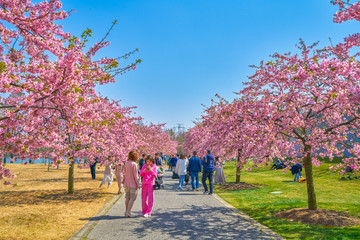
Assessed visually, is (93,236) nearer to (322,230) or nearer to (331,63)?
(322,230)

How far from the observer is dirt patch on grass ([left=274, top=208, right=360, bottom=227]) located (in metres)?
7.63

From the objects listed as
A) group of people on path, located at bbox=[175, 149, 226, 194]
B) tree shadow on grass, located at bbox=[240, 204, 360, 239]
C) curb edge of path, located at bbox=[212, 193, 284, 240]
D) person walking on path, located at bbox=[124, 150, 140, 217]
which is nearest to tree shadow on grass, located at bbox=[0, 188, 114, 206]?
person walking on path, located at bbox=[124, 150, 140, 217]

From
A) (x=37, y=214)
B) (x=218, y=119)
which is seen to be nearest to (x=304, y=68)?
(x=218, y=119)

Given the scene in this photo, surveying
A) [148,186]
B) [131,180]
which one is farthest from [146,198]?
[131,180]

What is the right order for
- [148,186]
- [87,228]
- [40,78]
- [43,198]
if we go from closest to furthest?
[40,78]
[87,228]
[148,186]
[43,198]

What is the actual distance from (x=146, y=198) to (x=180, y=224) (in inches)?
68.9

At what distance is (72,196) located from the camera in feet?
43.5

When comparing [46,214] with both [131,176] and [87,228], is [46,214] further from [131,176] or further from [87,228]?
[131,176]

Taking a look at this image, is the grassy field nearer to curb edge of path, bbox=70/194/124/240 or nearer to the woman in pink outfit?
curb edge of path, bbox=70/194/124/240

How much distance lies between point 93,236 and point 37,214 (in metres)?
4.09

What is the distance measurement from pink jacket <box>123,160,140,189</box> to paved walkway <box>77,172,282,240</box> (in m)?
1.00

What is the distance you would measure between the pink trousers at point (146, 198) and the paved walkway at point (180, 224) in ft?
0.94

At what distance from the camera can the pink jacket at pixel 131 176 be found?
870 cm

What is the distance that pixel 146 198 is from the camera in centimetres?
890
